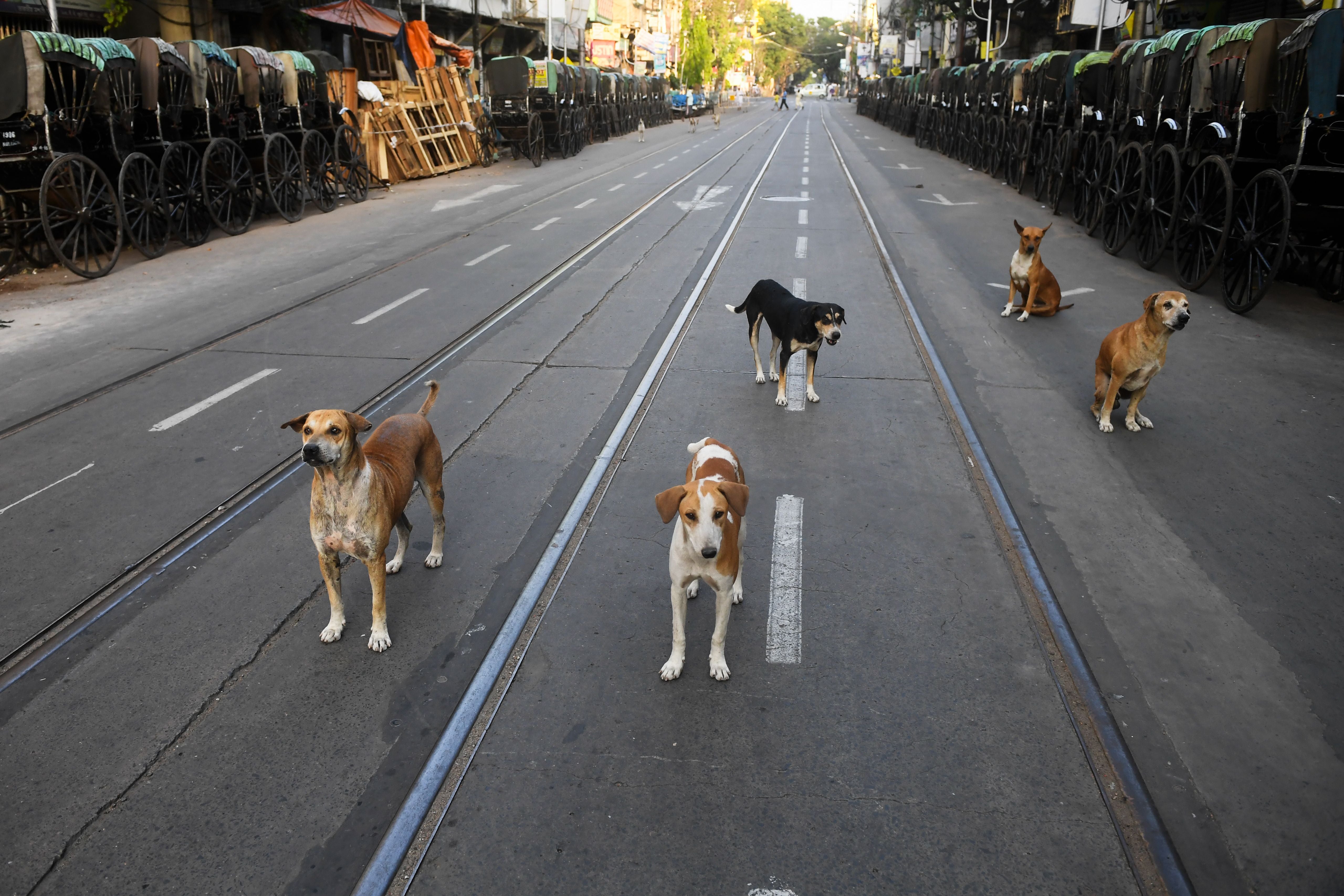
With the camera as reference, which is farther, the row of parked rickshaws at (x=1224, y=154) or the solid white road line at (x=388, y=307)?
the solid white road line at (x=388, y=307)

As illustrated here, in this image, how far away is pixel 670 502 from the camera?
372cm

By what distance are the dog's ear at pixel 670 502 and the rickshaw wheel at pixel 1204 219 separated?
29.6 ft

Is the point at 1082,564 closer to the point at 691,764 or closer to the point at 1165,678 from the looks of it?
the point at 1165,678

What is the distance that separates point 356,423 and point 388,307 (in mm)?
6943

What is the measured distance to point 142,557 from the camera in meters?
5.07

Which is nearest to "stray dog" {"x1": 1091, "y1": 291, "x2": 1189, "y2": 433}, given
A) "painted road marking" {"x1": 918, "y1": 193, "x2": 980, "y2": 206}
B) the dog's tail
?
the dog's tail

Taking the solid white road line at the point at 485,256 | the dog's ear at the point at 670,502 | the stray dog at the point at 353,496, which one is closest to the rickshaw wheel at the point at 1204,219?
the dog's ear at the point at 670,502

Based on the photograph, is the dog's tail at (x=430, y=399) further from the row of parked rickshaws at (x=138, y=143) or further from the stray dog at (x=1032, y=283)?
the row of parked rickshaws at (x=138, y=143)

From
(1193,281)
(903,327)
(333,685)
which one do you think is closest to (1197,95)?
(1193,281)

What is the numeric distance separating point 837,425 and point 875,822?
4.08 m

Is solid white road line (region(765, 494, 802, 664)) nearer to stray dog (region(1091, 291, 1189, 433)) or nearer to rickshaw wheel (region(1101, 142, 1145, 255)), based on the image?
stray dog (region(1091, 291, 1189, 433))

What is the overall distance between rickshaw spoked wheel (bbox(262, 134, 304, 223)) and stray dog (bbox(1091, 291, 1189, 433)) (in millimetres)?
14948

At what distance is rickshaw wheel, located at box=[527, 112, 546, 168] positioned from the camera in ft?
95.2

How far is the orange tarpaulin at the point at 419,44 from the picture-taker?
2852cm
